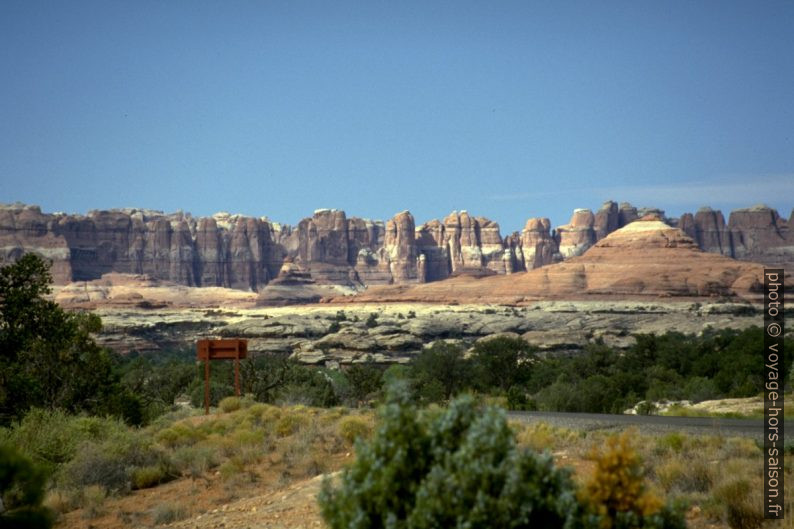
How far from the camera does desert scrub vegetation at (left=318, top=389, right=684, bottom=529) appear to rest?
6195mm

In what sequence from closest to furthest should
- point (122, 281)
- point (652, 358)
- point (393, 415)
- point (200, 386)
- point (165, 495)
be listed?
point (393, 415) < point (165, 495) < point (200, 386) < point (652, 358) < point (122, 281)

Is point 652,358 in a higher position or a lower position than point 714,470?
lower

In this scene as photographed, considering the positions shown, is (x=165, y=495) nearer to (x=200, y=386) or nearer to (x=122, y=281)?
(x=200, y=386)

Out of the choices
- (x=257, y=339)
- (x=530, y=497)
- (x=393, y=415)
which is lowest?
(x=257, y=339)

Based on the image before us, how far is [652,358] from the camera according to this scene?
52.7m

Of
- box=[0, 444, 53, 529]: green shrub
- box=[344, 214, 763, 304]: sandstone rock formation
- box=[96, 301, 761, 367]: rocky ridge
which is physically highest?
box=[0, 444, 53, 529]: green shrub

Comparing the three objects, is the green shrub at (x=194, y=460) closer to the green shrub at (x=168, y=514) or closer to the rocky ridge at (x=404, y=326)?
the green shrub at (x=168, y=514)

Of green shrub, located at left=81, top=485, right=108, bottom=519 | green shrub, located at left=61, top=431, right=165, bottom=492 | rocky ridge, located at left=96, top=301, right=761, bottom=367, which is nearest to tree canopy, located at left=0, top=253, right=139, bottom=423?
green shrub, located at left=61, top=431, right=165, bottom=492

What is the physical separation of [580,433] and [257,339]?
77850 mm

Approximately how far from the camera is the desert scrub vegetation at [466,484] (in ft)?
20.3

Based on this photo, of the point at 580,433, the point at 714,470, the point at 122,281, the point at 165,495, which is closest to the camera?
the point at 714,470

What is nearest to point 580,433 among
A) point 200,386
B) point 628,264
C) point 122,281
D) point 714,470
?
point 714,470

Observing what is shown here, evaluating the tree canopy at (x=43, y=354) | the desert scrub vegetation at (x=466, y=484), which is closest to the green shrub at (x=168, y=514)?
the desert scrub vegetation at (x=466, y=484)

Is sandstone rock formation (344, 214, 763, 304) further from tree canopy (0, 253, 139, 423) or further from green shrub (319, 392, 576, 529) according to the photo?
green shrub (319, 392, 576, 529)
